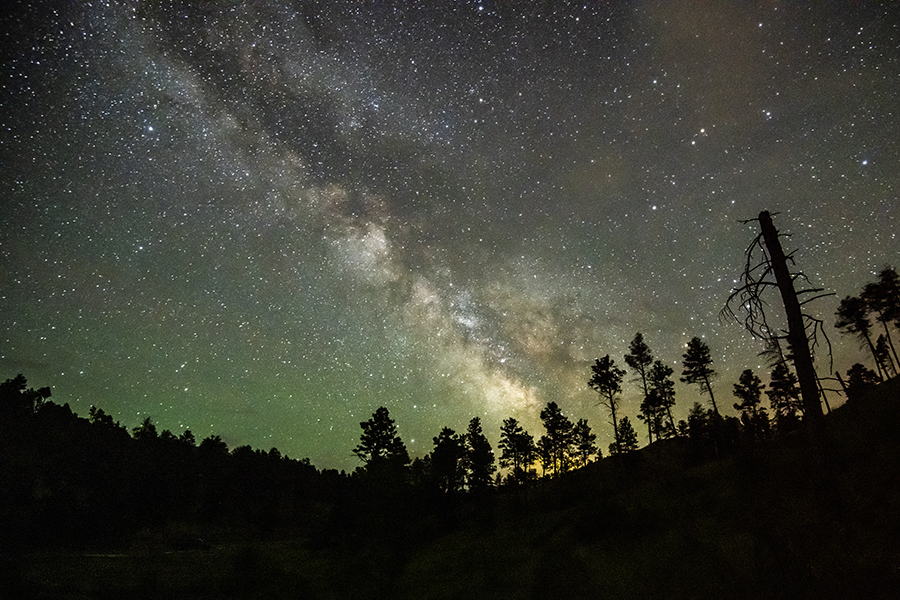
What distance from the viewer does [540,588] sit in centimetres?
1714

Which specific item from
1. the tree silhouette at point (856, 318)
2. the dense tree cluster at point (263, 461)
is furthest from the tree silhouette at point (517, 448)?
the tree silhouette at point (856, 318)

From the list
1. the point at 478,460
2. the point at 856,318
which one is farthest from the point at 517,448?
the point at 856,318

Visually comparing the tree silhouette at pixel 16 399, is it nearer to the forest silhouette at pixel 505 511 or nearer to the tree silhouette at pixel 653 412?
the forest silhouette at pixel 505 511

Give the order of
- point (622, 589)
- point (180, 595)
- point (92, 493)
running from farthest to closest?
point (92, 493)
point (180, 595)
point (622, 589)

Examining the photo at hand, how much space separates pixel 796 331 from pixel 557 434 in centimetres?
6462

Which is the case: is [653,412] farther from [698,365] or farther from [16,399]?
[16,399]

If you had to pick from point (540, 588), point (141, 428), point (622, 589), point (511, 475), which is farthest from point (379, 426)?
point (141, 428)

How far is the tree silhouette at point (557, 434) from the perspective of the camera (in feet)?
222

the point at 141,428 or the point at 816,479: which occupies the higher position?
the point at 141,428

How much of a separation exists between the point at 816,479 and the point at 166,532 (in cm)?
6916

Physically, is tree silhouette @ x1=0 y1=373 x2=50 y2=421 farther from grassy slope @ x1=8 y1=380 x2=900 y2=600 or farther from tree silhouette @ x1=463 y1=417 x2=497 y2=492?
tree silhouette @ x1=463 y1=417 x2=497 y2=492

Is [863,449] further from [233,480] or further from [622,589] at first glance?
[233,480]

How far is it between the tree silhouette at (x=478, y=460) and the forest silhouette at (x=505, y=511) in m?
0.34

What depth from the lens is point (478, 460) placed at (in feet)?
227
